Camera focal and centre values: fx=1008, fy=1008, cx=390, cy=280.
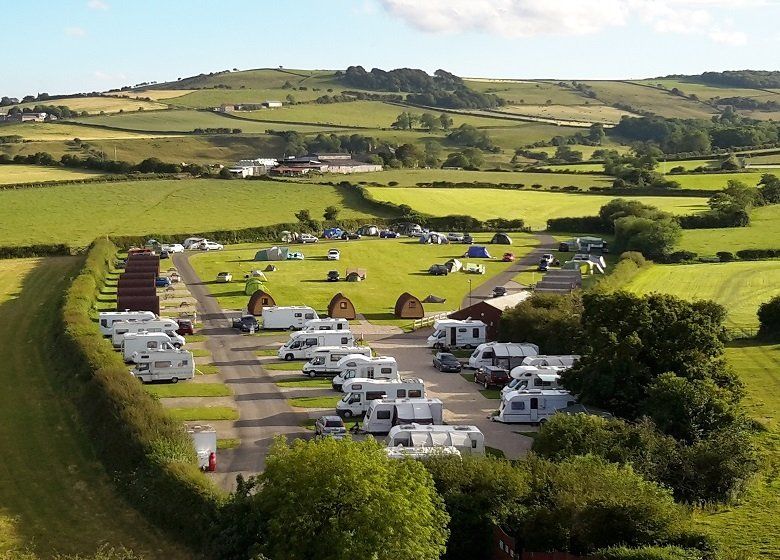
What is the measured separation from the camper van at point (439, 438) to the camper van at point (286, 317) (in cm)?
1996

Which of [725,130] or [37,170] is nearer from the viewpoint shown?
[37,170]

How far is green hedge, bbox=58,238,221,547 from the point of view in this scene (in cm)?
2181

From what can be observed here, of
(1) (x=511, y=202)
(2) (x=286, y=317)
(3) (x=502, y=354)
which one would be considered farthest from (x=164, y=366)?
(1) (x=511, y=202)

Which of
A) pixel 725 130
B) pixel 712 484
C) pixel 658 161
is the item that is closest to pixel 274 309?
pixel 712 484

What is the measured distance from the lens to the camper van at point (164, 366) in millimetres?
36750

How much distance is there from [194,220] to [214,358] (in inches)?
1898

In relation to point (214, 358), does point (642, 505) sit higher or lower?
higher

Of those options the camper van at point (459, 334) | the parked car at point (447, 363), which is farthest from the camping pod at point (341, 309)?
the parked car at point (447, 363)

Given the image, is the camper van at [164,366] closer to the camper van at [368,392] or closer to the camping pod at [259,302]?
the camper van at [368,392]

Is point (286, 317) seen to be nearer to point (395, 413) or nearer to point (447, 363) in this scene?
point (447, 363)

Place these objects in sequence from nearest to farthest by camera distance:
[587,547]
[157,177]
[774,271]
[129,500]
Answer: [587,547] < [129,500] < [774,271] < [157,177]

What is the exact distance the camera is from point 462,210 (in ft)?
308

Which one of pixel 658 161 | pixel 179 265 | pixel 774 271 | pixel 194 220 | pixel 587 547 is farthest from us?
pixel 658 161

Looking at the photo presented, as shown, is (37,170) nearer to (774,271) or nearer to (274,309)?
(274,309)
